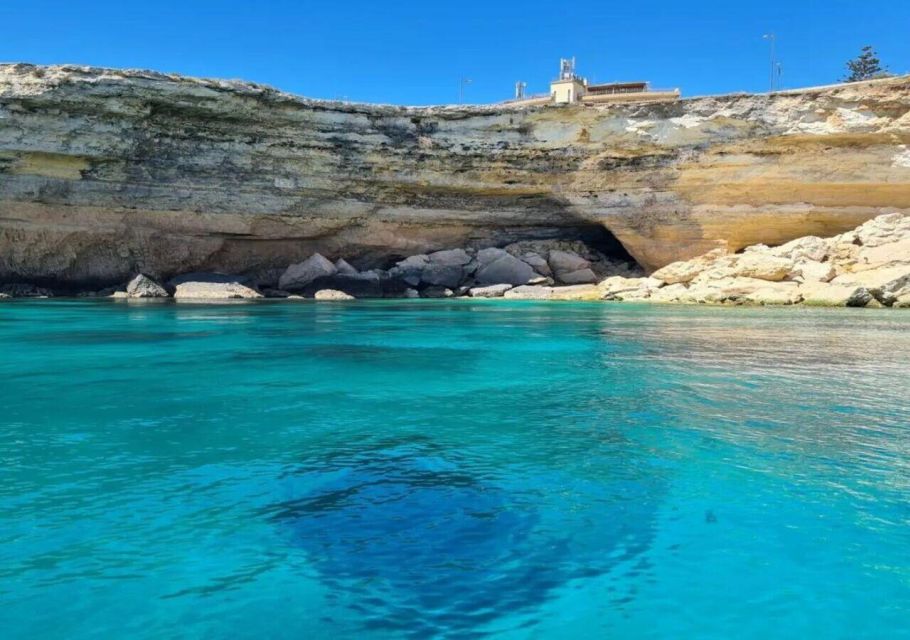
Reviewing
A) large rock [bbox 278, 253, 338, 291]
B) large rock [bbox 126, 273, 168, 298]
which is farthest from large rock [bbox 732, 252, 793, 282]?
large rock [bbox 126, 273, 168, 298]

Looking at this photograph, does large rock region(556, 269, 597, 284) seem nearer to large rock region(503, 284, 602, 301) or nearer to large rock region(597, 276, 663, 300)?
large rock region(503, 284, 602, 301)

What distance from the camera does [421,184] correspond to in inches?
1026

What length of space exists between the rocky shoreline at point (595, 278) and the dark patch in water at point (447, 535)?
17.7 meters

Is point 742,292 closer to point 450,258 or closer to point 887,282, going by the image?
point 887,282

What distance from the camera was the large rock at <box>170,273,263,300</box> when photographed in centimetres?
2514

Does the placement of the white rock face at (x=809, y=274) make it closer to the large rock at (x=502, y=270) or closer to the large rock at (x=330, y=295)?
the large rock at (x=502, y=270)

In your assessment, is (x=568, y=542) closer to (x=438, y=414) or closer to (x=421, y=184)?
(x=438, y=414)

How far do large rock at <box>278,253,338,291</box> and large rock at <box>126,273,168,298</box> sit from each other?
461 cm

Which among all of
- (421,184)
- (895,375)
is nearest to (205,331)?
(895,375)

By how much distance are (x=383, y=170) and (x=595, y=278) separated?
30.8ft

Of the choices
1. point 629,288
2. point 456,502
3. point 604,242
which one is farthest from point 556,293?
point 456,502

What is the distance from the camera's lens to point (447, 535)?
11.0 feet

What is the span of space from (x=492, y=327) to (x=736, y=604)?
38.8 feet

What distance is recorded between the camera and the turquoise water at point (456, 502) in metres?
2.67
